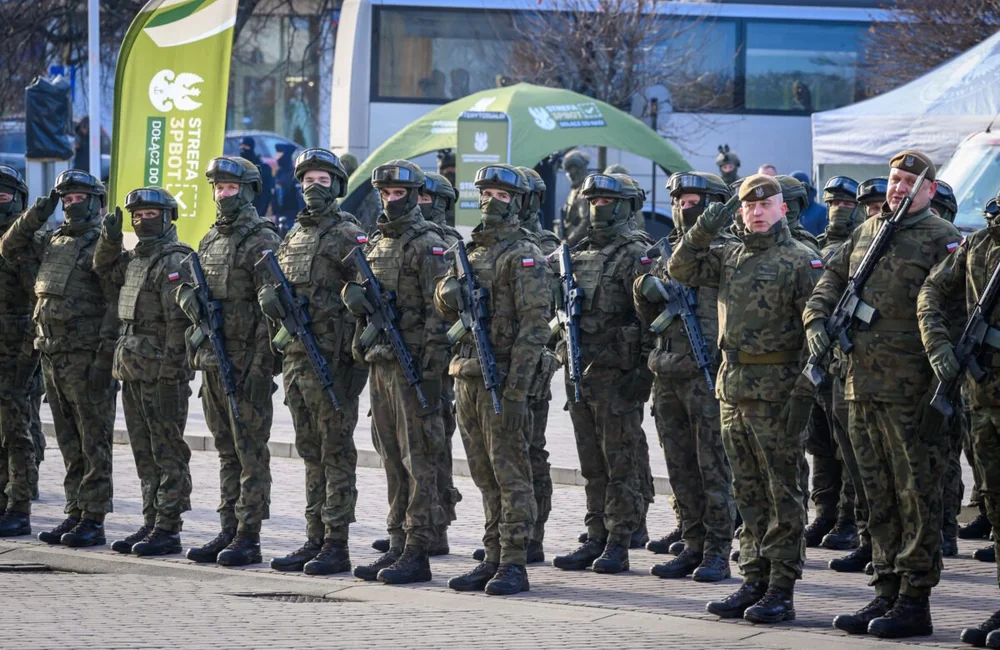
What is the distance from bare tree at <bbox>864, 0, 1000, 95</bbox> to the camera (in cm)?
2592

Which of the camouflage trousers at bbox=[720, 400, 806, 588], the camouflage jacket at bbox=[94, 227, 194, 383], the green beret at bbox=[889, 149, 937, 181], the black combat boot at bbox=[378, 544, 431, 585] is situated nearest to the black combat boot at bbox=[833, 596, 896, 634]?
the camouflage trousers at bbox=[720, 400, 806, 588]

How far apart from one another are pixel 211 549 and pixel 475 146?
34.8 feet

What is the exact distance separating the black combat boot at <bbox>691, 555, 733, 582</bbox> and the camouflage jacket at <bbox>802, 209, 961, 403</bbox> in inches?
66.5

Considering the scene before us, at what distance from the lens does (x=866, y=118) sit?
65.2 feet

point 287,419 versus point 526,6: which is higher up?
point 526,6

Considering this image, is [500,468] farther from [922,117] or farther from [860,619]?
[922,117]

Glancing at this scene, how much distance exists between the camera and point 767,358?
885 centimetres

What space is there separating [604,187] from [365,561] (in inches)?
101

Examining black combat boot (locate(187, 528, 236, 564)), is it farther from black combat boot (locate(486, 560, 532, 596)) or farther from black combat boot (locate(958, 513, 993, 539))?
black combat boot (locate(958, 513, 993, 539))

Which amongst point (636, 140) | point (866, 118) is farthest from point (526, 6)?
point (866, 118)

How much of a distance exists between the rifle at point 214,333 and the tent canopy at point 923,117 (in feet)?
35.2

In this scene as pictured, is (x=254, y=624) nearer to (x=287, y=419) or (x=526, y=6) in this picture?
(x=287, y=419)

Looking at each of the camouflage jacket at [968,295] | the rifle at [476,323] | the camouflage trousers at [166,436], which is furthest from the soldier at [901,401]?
the camouflage trousers at [166,436]

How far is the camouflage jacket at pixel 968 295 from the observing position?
802 centimetres
